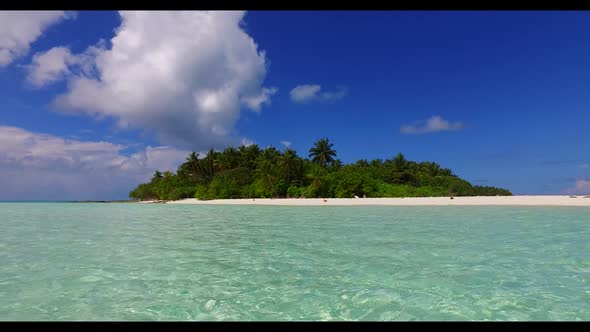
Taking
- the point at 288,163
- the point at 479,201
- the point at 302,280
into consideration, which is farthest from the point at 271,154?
the point at 302,280

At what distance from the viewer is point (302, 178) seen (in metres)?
60.2

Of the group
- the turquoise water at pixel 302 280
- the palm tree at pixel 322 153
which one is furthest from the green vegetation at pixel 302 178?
the turquoise water at pixel 302 280

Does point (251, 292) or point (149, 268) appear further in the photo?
point (149, 268)

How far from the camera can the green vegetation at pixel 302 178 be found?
53.0 m

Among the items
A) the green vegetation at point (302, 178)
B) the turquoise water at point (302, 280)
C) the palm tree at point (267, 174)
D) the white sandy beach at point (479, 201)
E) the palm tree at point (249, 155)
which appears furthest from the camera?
the palm tree at point (249, 155)

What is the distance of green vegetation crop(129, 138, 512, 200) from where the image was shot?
53000 millimetres

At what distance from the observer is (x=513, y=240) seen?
10.3 meters

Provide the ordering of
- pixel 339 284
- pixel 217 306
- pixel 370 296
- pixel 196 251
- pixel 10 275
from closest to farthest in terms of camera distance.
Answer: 1. pixel 217 306
2. pixel 370 296
3. pixel 339 284
4. pixel 10 275
5. pixel 196 251

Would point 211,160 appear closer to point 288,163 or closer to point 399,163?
point 288,163

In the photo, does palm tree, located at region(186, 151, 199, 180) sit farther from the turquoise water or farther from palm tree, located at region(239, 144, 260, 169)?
the turquoise water

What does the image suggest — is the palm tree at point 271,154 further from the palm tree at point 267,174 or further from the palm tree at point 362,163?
the palm tree at point 362,163
